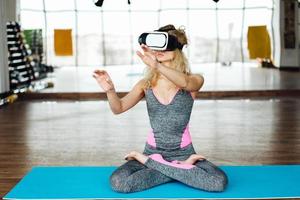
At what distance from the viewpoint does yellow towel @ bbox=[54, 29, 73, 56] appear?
1059 cm

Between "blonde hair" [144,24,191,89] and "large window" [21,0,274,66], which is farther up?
"large window" [21,0,274,66]

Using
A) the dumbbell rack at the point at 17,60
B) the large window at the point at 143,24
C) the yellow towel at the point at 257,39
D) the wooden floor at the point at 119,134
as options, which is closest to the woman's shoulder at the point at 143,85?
the wooden floor at the point at 119,134

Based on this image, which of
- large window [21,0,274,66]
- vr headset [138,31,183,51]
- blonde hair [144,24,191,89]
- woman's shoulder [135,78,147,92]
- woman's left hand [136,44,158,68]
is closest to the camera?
woman's left hand [136,44,158,68]

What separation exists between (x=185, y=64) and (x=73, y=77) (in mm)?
8589

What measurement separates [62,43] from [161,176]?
7.84 meters

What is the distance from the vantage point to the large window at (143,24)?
1508 centimetres

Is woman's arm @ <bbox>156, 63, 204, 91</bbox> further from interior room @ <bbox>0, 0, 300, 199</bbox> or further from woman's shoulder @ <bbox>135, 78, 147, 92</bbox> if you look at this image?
woman's shoulder @ <bbox>135, 78, 147, 92</bbox>

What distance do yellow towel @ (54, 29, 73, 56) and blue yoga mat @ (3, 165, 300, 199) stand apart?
713 cm

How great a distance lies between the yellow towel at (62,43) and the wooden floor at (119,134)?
300 cm

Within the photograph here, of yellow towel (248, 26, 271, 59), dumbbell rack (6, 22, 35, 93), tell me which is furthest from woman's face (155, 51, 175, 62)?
yellow towel (248, 26, 271, 59)

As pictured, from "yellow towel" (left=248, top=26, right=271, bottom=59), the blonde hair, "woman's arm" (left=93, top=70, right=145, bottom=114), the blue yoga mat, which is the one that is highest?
"yellow towel" (left=248, top=26, right=271, bottom=59)

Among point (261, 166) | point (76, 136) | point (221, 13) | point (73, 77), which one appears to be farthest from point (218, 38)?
point (261, 166)

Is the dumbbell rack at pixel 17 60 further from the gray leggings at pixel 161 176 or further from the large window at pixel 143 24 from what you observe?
the gray leggings at pixel 161 176

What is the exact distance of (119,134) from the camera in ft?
17.4
